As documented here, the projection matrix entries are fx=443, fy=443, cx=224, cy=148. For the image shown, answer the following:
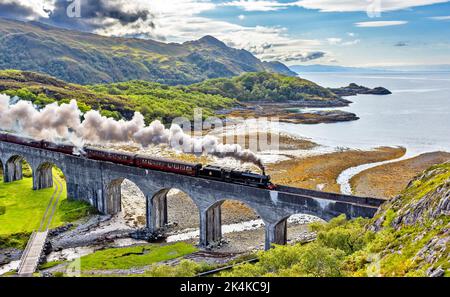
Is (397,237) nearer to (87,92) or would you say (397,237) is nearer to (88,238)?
(88,238)

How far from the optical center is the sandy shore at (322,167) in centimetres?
6738

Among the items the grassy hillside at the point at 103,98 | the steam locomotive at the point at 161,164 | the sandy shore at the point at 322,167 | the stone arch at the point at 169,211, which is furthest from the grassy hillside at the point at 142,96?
the stone arch at the point at 169,211

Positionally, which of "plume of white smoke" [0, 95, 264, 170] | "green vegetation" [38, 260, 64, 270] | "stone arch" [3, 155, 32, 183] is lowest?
"green vegetation" [38, 260, 64, 270]

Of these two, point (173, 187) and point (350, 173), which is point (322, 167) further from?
point (173, 187)

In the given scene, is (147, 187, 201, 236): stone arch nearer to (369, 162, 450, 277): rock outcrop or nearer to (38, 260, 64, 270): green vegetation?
(38, 260, 64, 270): green vegetation

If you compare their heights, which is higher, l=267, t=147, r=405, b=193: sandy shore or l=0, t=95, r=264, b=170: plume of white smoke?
l=0, t=95, r=264, b=170: plume of white smoke

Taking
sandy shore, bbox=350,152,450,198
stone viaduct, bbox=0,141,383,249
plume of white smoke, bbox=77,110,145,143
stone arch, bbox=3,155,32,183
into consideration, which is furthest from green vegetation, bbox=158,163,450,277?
stone arch, bbox=3,155,32,183

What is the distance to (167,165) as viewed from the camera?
4512 centimetres

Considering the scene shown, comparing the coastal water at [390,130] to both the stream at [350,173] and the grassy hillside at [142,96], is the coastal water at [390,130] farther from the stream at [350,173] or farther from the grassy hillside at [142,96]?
the grassy hillside at [142,96]

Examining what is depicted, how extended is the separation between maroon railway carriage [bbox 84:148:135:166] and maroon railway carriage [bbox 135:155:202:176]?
56.2 inches

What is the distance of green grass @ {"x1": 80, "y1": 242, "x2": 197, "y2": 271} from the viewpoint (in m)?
39.4

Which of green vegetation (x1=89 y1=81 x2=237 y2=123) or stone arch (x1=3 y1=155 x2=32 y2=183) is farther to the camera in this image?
green vegetation (x1=89 y1=81 x2=237 y2=123)
